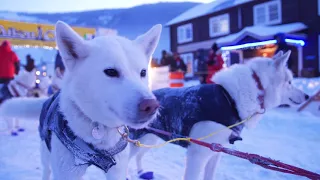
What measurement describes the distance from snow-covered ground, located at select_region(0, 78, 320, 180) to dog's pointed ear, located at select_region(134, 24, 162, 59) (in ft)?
6.04

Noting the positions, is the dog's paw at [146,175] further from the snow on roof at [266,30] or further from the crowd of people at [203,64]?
the snow on roof at [266,30]

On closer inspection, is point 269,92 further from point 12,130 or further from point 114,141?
point 12,130

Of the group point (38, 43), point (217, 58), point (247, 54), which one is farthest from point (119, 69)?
point (247, 54)

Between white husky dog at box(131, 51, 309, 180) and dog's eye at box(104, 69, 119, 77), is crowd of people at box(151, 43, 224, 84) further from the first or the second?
dog's eye at box(104, 69, 119, 77)

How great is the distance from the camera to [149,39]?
5.98 feet

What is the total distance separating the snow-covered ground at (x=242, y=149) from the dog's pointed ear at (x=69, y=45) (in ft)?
6.57

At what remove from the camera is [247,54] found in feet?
61.9

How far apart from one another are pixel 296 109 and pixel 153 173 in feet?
17.7

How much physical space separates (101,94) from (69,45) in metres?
0.35

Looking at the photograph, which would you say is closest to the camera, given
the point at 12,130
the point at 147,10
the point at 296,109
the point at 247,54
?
the point at 12,130

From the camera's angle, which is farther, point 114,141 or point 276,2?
point 276,2

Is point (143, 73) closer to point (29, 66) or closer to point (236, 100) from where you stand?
point (236, 100)

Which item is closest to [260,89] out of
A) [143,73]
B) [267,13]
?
[143,73]

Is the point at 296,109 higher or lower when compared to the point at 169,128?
lower
